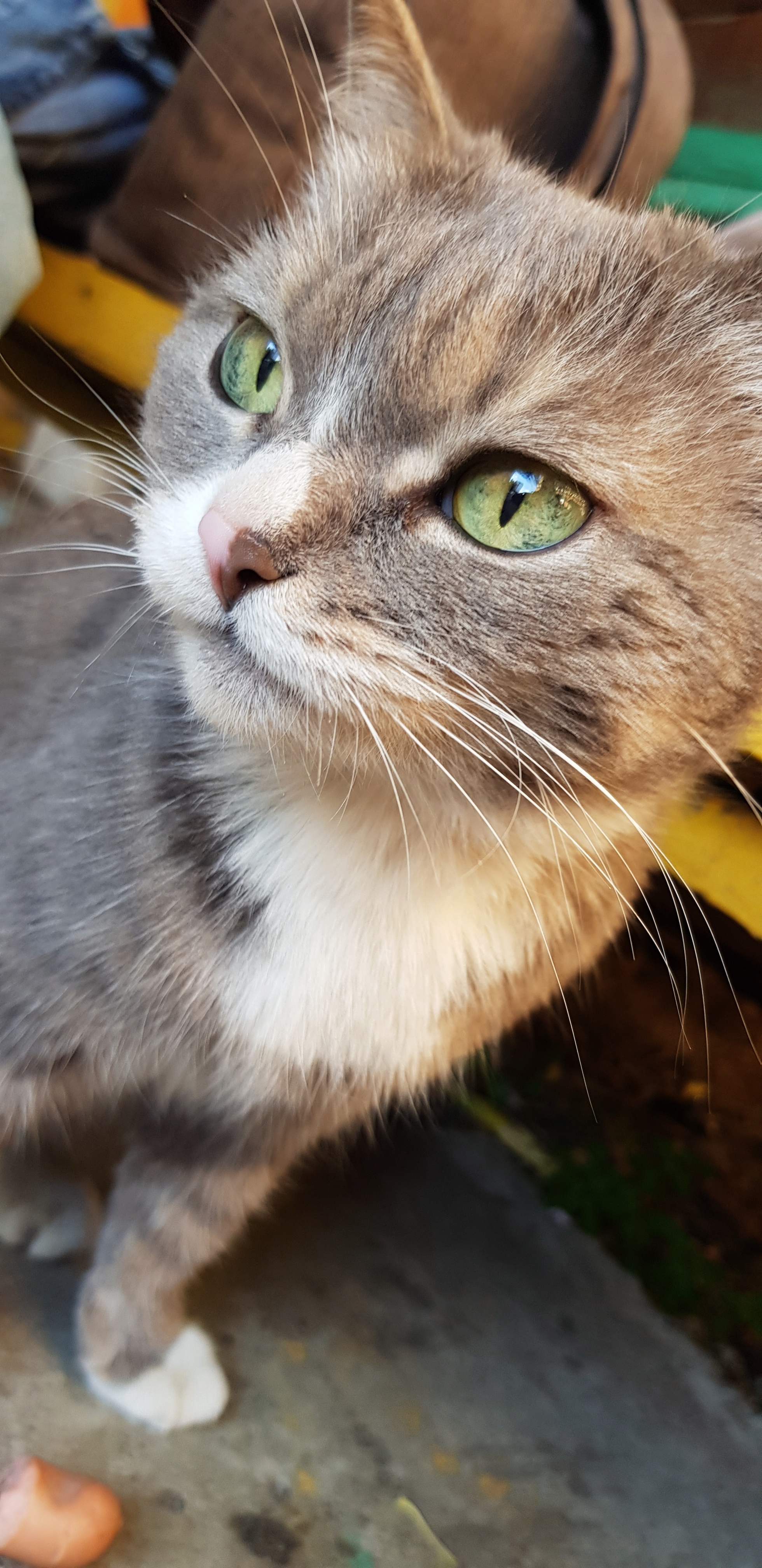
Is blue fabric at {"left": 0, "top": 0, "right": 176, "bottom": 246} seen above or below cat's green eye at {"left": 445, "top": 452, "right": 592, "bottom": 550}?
above

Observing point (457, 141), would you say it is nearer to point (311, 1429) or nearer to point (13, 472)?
point (13, 472)

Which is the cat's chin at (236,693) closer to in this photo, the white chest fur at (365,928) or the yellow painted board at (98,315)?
the white chest fur at (365,928)

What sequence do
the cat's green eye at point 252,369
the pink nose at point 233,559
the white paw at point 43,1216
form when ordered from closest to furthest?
1. the pink nose at point 233,559
2. the cat's green eye at point 252,369
3. the white paw at point 43,1216

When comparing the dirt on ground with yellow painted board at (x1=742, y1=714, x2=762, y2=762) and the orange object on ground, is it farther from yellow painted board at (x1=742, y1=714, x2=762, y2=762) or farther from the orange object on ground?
the orange object on ground

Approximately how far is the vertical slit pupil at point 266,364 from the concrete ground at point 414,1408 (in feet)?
2.79

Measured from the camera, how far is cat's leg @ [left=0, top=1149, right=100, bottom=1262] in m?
1.01

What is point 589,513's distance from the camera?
0.60m

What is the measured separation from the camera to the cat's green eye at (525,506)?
60 cm

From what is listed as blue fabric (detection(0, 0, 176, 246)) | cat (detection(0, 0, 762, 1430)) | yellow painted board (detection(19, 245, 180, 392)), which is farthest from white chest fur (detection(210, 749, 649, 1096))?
blue fabric (detection(0, 0, 176, 246))

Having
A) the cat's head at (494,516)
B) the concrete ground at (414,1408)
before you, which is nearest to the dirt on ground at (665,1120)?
A: the concrete ground at (414,1408)

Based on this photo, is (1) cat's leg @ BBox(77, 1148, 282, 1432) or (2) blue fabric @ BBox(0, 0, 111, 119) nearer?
(1) cat's leg @ BBox(77, 1148, 282, 1432)

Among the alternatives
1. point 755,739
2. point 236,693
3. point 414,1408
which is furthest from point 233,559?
point 414,1408

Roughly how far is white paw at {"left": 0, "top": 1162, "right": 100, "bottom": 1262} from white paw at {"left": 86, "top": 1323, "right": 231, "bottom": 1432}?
128 mm

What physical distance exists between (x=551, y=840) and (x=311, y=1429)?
0.65m
